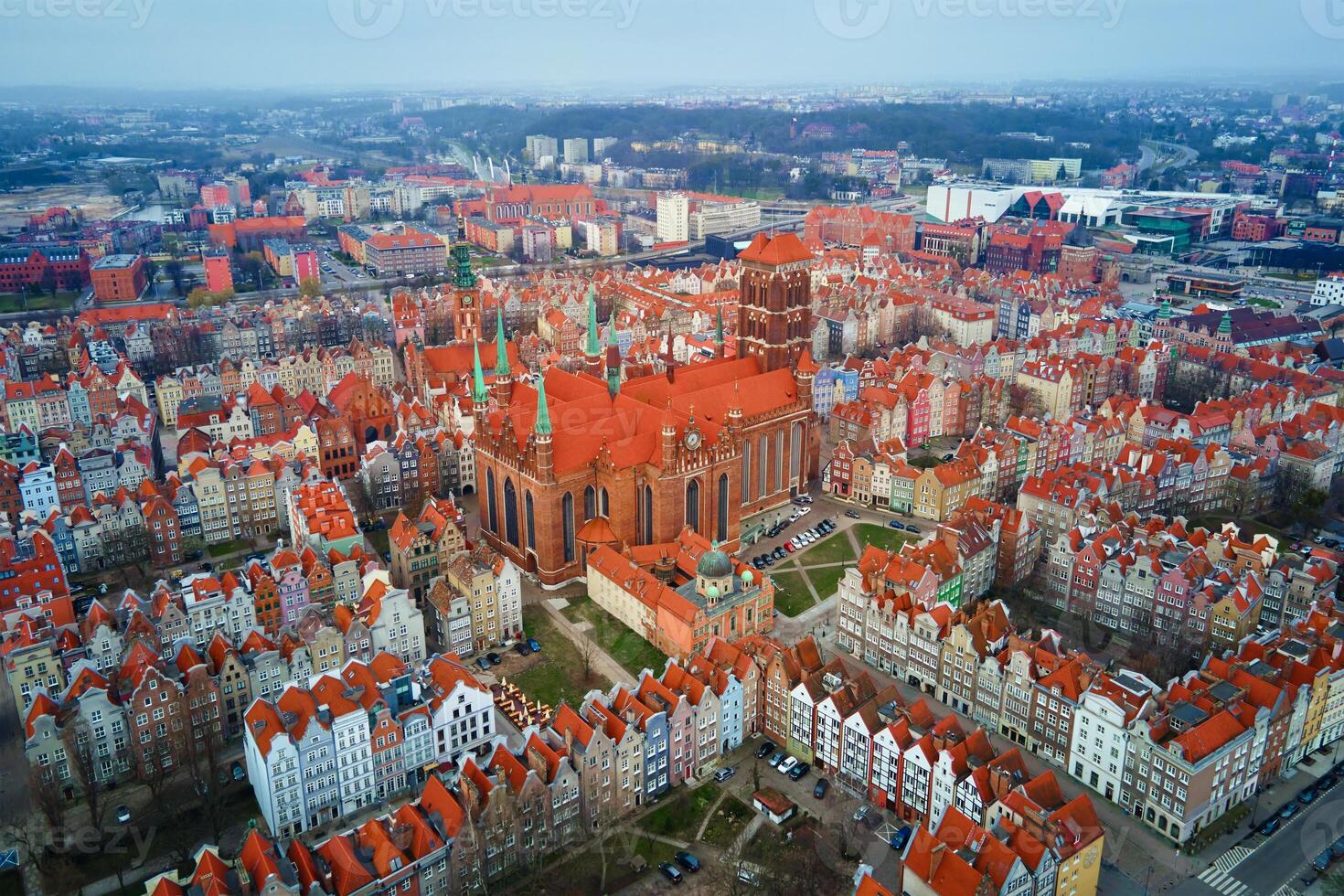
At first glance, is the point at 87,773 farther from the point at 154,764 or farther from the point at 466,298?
the point at 466,298

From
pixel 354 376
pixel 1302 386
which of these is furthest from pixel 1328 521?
pixel 354 376

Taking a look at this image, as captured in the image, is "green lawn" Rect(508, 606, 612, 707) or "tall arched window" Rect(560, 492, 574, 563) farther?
"tall arched window" Rect(560, 492, 574, 563)

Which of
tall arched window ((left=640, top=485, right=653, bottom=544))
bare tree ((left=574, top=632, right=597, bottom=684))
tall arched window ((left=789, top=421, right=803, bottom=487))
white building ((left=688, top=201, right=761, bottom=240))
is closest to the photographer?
bare tree ((left=574, top=632, right=597, bottom=684))

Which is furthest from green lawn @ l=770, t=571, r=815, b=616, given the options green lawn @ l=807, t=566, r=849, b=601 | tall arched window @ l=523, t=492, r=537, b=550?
tall arched window @ l=523, t=492, r=537, b=550

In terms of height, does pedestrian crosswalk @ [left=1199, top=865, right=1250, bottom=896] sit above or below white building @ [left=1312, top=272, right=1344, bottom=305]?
below

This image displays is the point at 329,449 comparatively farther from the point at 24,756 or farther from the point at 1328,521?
the point at 1328,521

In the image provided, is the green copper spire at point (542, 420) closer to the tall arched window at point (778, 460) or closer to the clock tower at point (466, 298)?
the tall arched window at point (778, 460)

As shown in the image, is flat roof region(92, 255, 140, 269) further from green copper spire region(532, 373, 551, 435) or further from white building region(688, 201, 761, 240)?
green copper spire region(532, 373, 551, 435)
